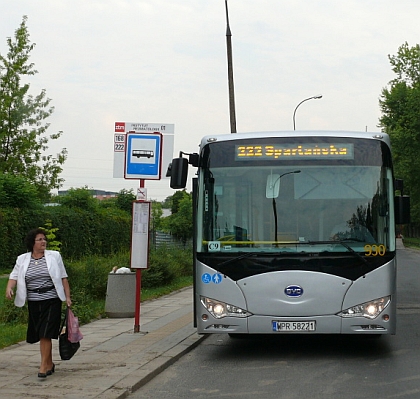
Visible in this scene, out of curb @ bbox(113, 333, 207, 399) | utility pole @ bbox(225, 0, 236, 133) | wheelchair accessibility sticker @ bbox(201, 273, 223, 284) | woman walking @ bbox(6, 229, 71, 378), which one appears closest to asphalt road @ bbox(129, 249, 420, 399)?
curb @ bbox(113, 333, 207, 399)

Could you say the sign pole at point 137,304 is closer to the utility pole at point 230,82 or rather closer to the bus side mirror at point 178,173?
the bus side mirror at point 178,173

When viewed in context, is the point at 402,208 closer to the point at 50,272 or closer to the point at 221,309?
the point at 221,309

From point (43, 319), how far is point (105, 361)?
1472 millimetres

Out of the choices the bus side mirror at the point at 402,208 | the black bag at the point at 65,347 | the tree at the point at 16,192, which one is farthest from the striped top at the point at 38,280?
the tree at the point at 16,192

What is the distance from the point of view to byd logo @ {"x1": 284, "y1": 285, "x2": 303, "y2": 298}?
10992mm

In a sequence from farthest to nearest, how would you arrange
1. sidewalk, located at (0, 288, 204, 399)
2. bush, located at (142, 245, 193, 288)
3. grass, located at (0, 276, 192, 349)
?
bush, located at (142, 245, 193, 288)
grass, located at (0, 276, 192, 349)
sidewalk, located at (0, 288, 204, 399)

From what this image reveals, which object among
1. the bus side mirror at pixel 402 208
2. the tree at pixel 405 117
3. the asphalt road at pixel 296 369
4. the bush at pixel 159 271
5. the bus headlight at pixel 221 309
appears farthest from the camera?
the tree at pixel 405 117

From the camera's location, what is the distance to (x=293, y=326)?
10977 millimetres

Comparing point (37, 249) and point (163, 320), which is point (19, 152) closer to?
point (163, 320)

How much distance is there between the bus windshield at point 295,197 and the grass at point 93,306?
3.13 meters

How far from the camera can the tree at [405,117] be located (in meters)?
69.4

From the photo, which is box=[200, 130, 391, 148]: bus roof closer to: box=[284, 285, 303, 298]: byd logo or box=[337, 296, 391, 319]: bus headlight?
box=[284, 285, 303, 298]: byd logo

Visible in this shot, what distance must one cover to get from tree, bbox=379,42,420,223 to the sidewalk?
5616 centimetres

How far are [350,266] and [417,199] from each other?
2577 inches
